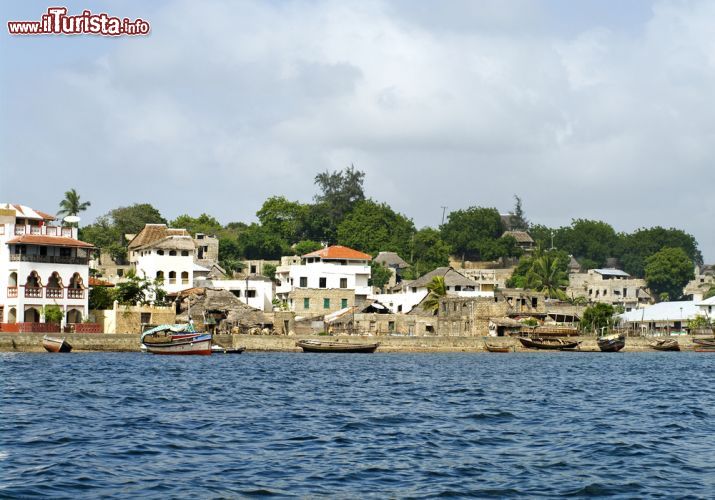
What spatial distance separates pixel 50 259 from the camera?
84.0m

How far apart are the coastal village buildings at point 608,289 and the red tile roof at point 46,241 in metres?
78.4

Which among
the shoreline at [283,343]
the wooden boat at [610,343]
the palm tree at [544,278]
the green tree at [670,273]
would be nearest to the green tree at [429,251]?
the palm tree at [544,278]

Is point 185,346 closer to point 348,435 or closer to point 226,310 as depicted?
point 226,310

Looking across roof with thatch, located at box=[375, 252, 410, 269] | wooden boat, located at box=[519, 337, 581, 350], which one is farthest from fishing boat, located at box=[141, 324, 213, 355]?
roof with thatch, located at box=[375, 252, 410, 269]

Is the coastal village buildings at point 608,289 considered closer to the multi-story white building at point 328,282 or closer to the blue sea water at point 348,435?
the multi-story white building at point 328,282

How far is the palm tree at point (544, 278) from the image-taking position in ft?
412

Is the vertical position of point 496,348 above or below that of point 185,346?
below

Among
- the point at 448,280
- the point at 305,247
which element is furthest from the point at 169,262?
the point at 305,247

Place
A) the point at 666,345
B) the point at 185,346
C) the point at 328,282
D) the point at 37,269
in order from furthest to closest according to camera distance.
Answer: the point at 328,282
the point at 666,345
the point at 37,269
the point at 185,346

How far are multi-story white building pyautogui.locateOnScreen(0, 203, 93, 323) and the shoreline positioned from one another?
635 centimetres

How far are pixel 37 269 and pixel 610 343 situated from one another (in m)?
49.5

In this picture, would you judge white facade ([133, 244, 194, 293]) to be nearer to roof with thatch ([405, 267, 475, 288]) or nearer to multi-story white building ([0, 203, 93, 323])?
multi-story white building ([0, 203, 93, 323])

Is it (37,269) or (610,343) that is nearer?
(37,269)

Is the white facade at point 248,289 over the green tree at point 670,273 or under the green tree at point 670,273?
under
